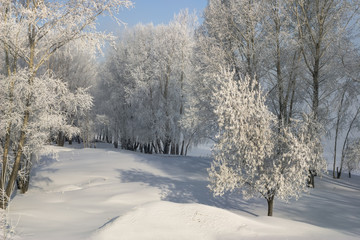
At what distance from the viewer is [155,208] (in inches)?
274

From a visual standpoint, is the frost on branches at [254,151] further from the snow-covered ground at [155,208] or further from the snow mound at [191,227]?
the snow mound at [191,227]

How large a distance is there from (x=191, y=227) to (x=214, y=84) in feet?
33.1

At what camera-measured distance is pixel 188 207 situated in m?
7.27

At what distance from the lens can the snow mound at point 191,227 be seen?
5977mm

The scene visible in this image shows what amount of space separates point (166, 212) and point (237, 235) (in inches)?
61.4

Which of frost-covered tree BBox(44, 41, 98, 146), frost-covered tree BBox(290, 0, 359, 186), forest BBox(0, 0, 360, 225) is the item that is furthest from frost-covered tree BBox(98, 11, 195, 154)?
frost-covered tree BBox(290, 0, 359, 186)

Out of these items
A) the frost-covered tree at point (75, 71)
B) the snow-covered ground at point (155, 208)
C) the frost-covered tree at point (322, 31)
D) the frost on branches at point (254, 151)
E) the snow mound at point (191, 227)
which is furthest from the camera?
the frost-covered tree at point (75, 71)

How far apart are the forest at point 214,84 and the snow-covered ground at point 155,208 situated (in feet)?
2.85

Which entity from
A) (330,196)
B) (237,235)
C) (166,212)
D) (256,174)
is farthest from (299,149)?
(330,196)

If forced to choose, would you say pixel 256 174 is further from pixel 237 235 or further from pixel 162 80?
pixel 162 80

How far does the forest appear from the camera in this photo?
336 inches

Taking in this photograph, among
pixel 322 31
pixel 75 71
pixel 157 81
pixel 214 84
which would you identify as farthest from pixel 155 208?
pixel 75 71

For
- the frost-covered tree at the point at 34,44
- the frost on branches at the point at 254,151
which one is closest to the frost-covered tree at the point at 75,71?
the frost-covered tree at the point at 34,44

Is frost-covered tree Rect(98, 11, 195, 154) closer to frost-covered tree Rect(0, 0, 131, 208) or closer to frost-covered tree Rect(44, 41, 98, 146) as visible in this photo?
frost-covered tree Rect(44, 41, 98, 146)
